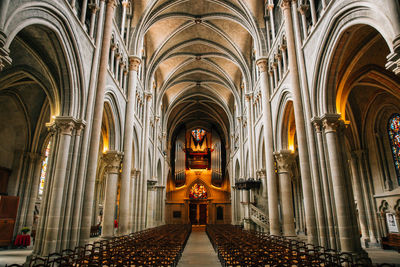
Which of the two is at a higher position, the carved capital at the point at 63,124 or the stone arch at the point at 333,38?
the stone arch at the point at 333,38

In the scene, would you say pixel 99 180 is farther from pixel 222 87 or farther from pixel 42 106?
pixel 222 87

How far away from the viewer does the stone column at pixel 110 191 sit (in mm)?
13289

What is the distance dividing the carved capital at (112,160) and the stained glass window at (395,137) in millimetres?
14753

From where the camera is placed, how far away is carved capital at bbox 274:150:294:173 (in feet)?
47.6

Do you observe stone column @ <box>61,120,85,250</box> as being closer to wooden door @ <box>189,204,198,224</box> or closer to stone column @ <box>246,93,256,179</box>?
stone column @ <box>246,93,256,179</box>

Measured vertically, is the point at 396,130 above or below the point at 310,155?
above

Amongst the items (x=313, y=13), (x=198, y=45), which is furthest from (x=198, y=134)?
(x=313, y=13)

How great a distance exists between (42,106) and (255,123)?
14495mm

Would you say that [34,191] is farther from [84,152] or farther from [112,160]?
[84,152]

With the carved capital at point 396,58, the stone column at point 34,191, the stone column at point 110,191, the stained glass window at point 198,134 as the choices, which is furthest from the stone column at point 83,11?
the stained glass window at point 198,134

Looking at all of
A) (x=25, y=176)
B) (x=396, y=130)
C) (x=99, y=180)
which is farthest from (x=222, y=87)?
(x=25, y=176)

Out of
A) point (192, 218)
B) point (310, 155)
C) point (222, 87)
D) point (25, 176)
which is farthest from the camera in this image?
point (192, 218)

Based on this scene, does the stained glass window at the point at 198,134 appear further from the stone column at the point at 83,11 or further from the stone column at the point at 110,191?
the stone column at the point at 83,11

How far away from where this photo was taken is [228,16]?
19484 mm
